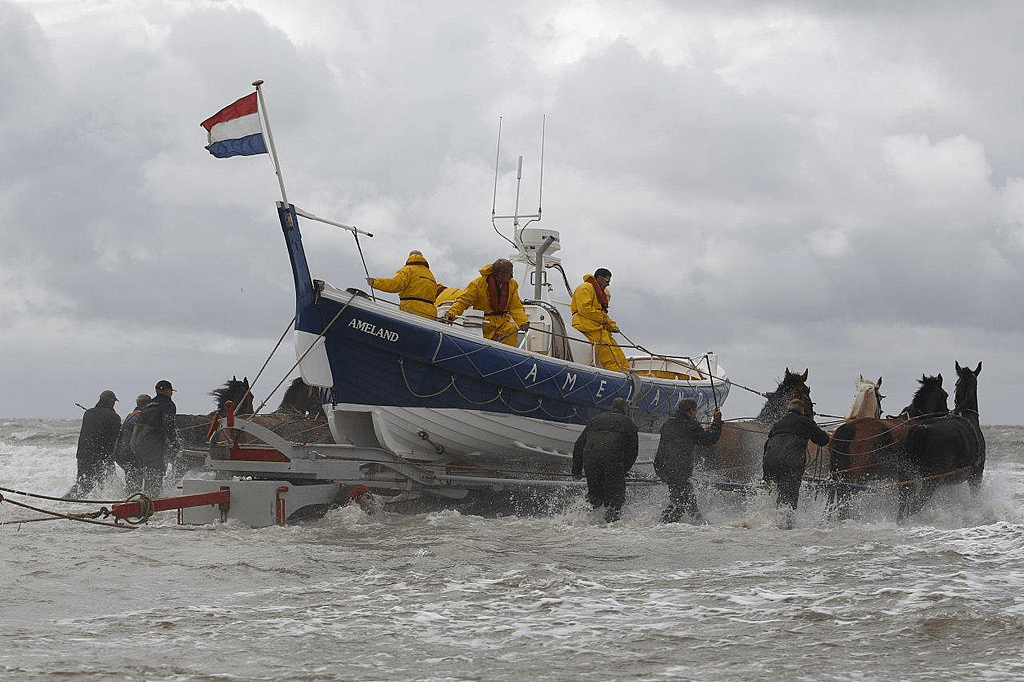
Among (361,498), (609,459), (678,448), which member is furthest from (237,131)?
(678,448)

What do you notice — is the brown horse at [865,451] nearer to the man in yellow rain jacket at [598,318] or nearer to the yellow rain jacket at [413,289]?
the man in yellow rain jacket at [598,318]

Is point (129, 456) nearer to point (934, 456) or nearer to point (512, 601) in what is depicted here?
point (512, 601)

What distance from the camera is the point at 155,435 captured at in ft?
47.0

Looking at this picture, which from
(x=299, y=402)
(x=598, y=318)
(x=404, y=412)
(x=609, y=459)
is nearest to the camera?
(x=609, y=459)

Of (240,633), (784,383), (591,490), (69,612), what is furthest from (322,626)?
(784,383)

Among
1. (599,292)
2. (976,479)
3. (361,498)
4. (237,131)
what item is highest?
(237,131)

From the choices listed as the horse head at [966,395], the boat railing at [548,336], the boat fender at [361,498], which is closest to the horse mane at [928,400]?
the horse head at [966,395]

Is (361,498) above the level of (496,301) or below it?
below

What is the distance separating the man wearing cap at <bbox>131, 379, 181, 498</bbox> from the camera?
1427cm

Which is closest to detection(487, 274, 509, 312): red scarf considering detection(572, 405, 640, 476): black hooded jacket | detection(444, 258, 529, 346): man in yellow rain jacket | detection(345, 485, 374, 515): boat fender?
detection(444, 258, 529, 346): man in yellow rain jacket

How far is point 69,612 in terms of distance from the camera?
262 inches

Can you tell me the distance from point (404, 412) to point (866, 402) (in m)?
6.05

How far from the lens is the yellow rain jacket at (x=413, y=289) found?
12.6 m

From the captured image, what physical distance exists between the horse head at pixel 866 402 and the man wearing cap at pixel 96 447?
983 centimetres
